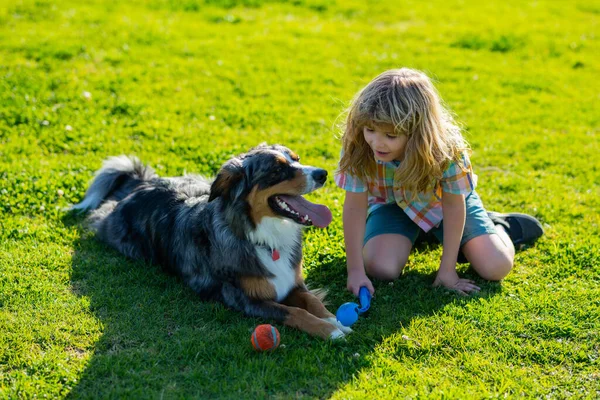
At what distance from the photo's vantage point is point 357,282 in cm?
498

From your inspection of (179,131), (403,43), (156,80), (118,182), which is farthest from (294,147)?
(403,43)

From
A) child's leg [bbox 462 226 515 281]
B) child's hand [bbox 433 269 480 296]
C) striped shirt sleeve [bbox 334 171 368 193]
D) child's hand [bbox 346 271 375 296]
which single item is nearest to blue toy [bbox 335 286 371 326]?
child's hand [bbox 346 271 375 296]

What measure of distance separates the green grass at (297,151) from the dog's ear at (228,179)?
868mm

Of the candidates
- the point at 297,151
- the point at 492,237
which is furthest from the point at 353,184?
the point at 297,151

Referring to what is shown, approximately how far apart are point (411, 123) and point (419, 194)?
2.80ft

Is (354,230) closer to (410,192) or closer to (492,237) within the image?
(410,192)

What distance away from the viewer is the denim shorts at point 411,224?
5301mm

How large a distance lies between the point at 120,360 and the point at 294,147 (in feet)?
12.7

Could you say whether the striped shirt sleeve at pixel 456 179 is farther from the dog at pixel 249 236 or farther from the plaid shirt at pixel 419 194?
the dog at pixel 249 236

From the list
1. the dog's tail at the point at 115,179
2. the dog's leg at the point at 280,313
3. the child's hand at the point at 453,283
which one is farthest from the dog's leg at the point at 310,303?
the dog's tail at the point at 115,179

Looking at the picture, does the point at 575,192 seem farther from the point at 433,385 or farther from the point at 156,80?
the point at 156,80

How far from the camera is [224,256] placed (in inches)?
187

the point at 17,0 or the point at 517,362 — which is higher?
the point at 17,0

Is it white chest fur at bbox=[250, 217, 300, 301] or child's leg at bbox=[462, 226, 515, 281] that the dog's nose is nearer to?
white chest fur at bbox=[250, 217, 300, 301]
